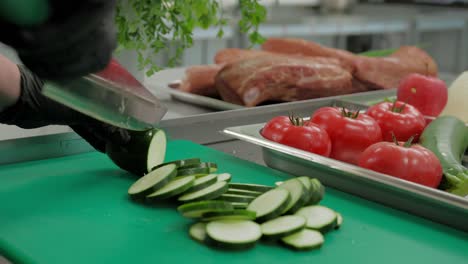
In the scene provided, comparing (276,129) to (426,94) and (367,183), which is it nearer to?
(367,183)

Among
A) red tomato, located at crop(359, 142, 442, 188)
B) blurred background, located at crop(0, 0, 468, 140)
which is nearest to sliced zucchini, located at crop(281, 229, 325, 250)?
red tomato, located at crop(359, 142, 442, 188)

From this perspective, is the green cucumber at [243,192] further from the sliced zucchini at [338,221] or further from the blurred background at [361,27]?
the blurred background at [361,27]

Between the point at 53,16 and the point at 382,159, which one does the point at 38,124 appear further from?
the point at 53,16

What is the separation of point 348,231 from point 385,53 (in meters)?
1.39

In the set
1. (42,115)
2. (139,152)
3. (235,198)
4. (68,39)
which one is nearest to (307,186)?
(235,198)

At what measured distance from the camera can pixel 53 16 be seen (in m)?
0.54

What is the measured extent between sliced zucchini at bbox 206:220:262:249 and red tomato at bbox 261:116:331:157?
1.09 ft

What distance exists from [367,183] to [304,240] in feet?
0.84

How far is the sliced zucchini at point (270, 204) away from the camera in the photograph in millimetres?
1022

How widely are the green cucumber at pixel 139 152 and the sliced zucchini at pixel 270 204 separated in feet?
0.94

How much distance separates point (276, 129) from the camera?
1350mm

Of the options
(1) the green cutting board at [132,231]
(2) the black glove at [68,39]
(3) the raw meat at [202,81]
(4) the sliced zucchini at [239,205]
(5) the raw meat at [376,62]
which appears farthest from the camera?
(5) the raw meat at [376,62]

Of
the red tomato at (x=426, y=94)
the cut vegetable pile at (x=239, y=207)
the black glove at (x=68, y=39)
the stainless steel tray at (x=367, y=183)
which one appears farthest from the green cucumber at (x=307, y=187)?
the red tomato at (x=426, y=94)

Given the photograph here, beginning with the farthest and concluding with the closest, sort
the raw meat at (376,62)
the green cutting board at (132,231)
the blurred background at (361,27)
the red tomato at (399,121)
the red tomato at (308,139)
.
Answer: the blurred background at (361,27) → the raw meat at (376,62) → the red tomato at (399,121) → the red tomato at (308,139) → the green cutting board at (132,231)
